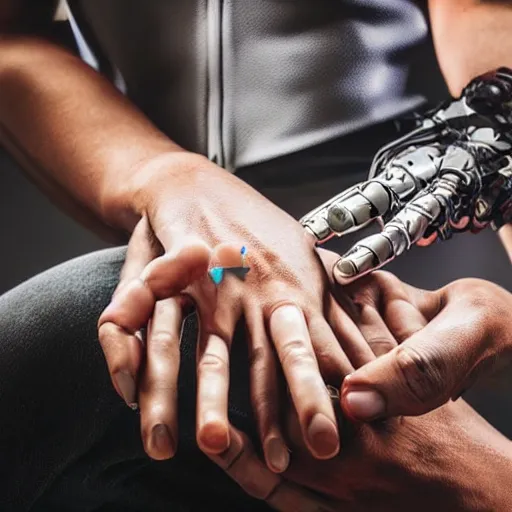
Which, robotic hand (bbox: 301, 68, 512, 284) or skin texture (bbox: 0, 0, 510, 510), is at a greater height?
skin texture (bbox: 0, 0, 510, 510)

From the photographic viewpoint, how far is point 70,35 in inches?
28.9

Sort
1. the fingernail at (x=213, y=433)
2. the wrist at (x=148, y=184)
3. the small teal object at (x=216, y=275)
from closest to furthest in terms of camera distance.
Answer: the fingernail at (x=213, y=433) < the small teal object at (x=216, y=275) < the wrist at (x=148, y=184)

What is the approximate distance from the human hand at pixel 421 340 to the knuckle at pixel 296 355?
31 millimetres

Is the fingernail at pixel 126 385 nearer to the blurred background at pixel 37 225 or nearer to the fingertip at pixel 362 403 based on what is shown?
the fingertip at pixel 362 403

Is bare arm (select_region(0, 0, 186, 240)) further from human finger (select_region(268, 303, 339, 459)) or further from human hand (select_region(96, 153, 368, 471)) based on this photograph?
human finger (select_region(268, 303, 339, 459))

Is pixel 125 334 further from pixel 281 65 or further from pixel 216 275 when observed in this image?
pixel 281 65

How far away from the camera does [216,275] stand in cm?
51

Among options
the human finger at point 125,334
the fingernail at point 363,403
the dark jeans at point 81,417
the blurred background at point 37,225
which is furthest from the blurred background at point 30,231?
the fingernail at point 363,403

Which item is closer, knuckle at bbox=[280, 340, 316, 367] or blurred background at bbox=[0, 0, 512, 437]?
knuckle at bbox=[280, 340, 316, 367]

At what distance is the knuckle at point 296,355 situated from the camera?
17.4 inches

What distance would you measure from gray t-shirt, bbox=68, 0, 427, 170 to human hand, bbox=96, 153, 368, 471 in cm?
9

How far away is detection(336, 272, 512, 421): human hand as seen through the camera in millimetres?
448

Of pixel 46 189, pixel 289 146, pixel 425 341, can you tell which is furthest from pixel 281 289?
pixel 46 189

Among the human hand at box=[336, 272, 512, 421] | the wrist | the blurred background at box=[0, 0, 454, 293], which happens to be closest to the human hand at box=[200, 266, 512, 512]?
the human hand at box=[336, 272, 512, 421]
